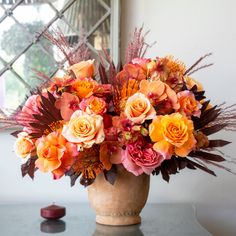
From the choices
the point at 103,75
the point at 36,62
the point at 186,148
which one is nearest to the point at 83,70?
the point at 103,75

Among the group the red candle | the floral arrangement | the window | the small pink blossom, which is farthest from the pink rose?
the window

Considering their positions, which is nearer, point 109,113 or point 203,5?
point 109,113

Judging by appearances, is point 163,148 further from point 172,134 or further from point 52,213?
point 52,213

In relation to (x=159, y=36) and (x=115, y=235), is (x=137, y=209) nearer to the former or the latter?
(x=115, y=235)

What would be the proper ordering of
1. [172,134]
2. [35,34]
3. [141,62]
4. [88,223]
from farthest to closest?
[35,34] < [88,223] < [141,62] < [172,134]

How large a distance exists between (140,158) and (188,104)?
14cm

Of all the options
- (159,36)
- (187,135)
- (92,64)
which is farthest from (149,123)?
(159,36)

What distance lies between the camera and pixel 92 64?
951 millimetres

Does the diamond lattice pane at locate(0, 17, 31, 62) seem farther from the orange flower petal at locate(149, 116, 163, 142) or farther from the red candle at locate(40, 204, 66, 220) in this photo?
the orange flower petal at locate(149, 116, 163, 142)

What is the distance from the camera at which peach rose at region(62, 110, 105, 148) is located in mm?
839

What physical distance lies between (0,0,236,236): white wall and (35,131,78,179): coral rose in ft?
1.44

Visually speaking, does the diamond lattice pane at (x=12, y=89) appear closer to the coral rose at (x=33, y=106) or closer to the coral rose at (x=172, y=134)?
the coral rose at (x=33, y=106)

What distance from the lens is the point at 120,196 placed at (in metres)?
0.97

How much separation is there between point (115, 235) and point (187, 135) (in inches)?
10.3
